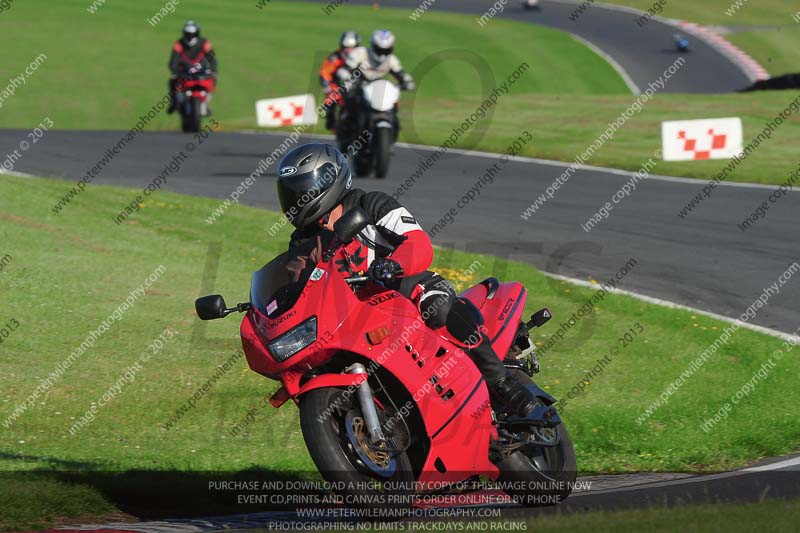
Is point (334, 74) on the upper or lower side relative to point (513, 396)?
lower

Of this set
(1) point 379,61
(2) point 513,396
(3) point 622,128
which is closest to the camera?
(2) point 513,396

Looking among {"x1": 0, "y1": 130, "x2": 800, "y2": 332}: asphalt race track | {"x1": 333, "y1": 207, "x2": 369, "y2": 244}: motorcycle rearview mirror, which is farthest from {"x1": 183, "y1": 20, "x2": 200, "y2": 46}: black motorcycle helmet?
{"x1": 333, "y1": 207, "x2": 369, "y2": 244}: motorcycle rearview mirror

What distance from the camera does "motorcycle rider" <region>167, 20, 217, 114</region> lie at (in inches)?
1024

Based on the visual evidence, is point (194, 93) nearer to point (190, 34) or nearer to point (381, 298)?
point (190, 34)

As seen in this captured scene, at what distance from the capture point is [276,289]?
18.7 feet

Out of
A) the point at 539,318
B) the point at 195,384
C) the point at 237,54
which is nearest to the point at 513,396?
the point at 539,318

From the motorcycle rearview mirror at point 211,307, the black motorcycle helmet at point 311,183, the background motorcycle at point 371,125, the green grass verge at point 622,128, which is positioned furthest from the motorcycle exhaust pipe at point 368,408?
the green grass verge at point 622,128

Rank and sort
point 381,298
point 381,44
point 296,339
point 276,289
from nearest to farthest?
point 296,339 < point 276,289 < point 381,298 < point 381,44

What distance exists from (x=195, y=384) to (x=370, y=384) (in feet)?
12.7

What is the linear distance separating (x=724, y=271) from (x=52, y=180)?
1063 cm

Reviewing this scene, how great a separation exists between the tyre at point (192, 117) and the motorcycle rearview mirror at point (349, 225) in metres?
21.4

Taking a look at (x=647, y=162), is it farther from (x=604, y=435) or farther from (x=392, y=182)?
(x=604, y=435)

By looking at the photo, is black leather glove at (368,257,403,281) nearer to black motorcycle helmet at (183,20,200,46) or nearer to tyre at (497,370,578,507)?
tyre at (497,370,578,507)

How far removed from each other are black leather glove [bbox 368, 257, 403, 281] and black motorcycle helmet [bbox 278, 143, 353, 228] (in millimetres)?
560
